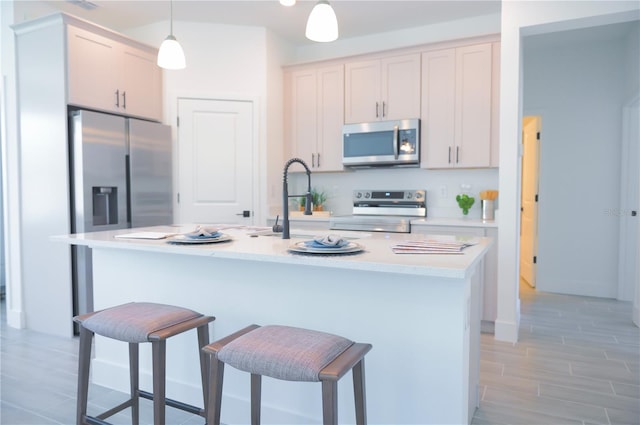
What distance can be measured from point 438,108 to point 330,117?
1085 millimetres

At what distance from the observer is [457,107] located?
3891mm

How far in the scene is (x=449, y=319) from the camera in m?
1.64

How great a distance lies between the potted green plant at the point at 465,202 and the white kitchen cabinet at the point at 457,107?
31 centimetres

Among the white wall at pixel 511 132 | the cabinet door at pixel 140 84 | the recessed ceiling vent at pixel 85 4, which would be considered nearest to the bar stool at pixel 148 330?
the white wall at pixel 511 132

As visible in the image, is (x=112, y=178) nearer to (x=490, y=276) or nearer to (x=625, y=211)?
(x=490, y=276)

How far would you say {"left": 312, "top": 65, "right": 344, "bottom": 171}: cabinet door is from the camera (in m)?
4.41

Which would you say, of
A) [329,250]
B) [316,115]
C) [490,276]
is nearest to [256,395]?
[329,250]

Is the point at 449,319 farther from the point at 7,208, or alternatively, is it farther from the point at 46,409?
the point at 7,208

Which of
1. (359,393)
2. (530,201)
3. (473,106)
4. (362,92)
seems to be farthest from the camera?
(530,201)

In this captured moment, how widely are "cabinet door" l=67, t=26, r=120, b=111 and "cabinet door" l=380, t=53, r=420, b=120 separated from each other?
2.40m

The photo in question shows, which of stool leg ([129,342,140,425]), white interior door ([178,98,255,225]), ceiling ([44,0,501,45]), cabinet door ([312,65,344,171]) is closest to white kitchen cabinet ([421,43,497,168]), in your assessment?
ceiling ([44,0,501,45])

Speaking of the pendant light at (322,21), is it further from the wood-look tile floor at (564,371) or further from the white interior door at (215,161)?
the white interior door at (215,161)

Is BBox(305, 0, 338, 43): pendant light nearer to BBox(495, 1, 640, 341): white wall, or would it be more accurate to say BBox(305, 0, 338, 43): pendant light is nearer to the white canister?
BBox(495, 1, 640, 341): white wall

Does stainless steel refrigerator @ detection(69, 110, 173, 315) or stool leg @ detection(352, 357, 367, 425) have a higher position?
stainless steel refrigerator @ detection(69, 110, 173, 315)
